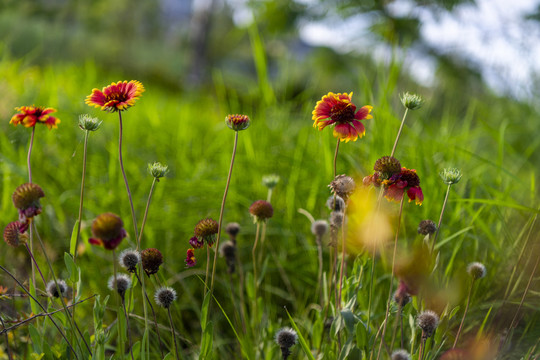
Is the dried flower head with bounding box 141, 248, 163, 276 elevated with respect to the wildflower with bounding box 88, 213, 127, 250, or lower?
lower

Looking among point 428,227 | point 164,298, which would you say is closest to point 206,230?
point 164,298

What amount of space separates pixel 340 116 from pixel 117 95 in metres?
0.35

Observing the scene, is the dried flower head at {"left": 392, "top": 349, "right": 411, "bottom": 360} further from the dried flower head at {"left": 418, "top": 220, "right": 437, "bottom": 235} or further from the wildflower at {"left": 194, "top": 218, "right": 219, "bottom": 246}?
the wildflower at {"left": 194, "top": 218, "right": 219, "bottom": 246}

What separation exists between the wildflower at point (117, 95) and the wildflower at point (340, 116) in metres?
0.27

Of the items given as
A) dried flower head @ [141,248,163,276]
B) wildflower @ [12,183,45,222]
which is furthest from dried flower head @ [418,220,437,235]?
wildflower @ [12,183,45,222]

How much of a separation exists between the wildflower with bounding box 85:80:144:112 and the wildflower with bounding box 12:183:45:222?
0.15 m

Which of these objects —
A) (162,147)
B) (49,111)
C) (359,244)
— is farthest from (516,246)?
(162,147)

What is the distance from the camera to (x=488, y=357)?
65 centimetres

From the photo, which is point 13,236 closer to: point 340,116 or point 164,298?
point 164,298

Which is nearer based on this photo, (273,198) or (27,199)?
(27,199)

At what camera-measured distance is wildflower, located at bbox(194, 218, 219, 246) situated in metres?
0.68

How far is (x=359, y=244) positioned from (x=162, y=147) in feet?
3.73

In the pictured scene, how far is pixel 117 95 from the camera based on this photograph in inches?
26.8

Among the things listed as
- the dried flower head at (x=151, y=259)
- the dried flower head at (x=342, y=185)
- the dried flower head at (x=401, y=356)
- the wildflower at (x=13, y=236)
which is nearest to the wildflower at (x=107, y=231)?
the dried flower head at (x=151, y=259)
